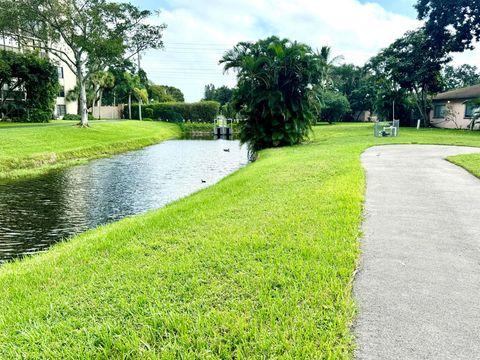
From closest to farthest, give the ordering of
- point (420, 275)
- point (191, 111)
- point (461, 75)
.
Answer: point (420, 275), point (191, 111), point (461, 75)

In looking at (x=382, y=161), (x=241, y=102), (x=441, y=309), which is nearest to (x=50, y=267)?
(x=441, y=309)

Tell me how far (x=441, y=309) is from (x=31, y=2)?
29.8 m

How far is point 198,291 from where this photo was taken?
318 cm

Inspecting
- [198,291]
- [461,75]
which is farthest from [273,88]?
[461,75]

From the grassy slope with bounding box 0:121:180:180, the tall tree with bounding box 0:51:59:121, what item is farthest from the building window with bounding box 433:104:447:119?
the tall tree with bounding box 0:51:59:121

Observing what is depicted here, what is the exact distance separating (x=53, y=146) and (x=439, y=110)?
30.6m

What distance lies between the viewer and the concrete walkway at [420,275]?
2.46 metres

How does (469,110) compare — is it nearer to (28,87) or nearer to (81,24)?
(81,24)

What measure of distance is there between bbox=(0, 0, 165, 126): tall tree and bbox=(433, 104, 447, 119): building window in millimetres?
25824

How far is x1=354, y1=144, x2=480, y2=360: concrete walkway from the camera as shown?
2.46m

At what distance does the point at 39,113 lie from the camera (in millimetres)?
33531

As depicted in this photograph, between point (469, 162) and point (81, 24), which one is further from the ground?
point (81, 24)

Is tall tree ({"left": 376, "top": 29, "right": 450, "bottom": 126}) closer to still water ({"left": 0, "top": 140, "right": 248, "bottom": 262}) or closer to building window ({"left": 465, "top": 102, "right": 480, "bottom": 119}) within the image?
building window ({"left": 465, "top": 102, "right": 480, "bottom": 119})

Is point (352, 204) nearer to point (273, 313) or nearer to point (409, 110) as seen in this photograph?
point (273, 313)
